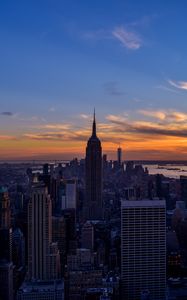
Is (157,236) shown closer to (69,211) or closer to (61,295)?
(61,295)

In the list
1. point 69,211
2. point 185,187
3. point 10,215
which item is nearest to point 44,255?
point 10,215

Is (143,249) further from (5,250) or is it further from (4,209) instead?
(4,209)

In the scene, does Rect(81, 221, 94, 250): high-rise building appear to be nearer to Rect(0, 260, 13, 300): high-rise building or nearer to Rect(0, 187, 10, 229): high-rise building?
Rect(0, 187, 10, 229): high-rise building

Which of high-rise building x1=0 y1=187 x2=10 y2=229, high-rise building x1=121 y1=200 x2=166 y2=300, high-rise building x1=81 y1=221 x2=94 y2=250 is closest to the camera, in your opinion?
high-rise building x1=121 y1=200 x2=166 y2=300

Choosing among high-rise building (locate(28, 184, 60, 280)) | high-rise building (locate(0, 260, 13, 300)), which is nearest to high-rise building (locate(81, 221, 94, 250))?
high-rise building (locate(28, 184, 60, 280))

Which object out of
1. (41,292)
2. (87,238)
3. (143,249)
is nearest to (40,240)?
(87,238)

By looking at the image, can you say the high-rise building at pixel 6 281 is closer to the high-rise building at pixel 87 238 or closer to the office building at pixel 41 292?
the office building at pixel 41 292
